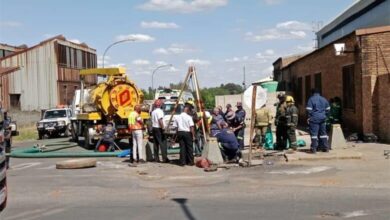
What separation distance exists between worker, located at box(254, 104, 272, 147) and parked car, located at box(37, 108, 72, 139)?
60.5ft

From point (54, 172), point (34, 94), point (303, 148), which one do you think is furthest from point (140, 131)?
point (34, 94)

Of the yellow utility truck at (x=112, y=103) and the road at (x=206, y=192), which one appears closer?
the road at (x=206, y=192)

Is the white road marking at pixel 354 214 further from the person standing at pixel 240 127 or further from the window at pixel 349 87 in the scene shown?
the window at pixel 349 87

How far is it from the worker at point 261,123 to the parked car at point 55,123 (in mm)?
18454

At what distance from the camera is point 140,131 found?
16438mm

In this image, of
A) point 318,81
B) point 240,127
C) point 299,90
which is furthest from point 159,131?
point 299,90

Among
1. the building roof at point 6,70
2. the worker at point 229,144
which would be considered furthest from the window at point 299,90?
the building roof at point 6,70

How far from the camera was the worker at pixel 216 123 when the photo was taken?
1714 centimetres

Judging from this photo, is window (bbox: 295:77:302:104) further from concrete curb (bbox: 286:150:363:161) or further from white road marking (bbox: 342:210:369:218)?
white road marking (bbox: 342:210:369:218)

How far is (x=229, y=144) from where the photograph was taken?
15.8 m

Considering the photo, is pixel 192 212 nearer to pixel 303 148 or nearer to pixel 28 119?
pixel 303 148

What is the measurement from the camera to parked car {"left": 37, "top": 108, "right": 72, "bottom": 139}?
34.7m

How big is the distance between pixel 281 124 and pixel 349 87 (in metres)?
5.32

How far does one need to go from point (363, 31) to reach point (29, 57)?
47.4 m
